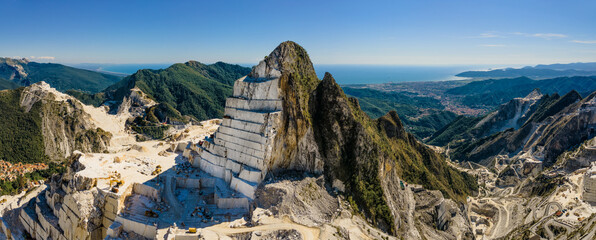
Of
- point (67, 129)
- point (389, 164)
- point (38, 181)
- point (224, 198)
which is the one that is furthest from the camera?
point (67, 129)

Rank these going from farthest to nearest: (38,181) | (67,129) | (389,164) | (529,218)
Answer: (67,129) → (38,181) → (529,218) → (389,164)

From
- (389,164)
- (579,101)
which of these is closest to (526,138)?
(579,101)

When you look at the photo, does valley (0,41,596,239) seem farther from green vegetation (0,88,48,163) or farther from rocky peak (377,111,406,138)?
green vegetation (0,88,48,163)

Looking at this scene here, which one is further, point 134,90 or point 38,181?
point 134,90

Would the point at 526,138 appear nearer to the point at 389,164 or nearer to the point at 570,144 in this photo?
the point at 570,144

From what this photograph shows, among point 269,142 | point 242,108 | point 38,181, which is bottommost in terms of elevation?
point 38,181

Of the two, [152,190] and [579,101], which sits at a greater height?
[579,101]

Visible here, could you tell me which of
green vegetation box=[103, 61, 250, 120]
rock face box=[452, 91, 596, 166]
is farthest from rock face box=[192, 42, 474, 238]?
green vegetation box=[103, 61, 250, 120]
